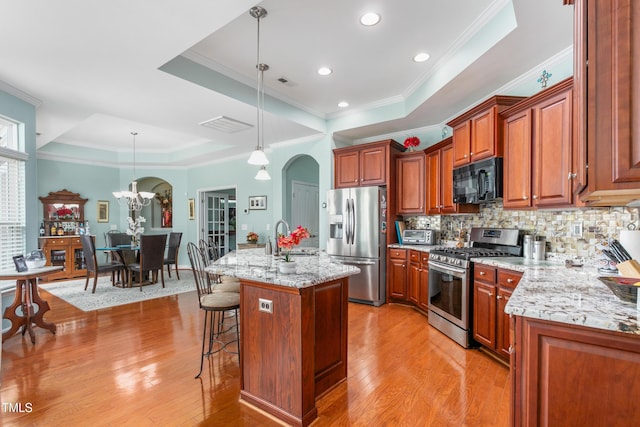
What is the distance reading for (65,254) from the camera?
668 centimetres

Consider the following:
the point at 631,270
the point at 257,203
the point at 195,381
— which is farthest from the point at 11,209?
the point at 631,270

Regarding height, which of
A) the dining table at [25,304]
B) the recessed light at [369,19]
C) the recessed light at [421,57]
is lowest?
the dining table at [25,304]

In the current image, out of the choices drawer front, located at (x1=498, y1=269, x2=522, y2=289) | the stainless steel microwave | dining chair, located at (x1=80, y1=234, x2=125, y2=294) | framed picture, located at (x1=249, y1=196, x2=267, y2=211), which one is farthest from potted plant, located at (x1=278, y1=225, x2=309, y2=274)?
dining chair, located at (x1=80, y1=234, x2=125, y2=294)

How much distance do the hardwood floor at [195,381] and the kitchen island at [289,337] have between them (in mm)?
131

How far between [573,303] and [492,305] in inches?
58.5

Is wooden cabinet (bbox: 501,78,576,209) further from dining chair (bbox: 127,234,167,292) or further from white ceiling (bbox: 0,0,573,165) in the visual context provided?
dining chair (bbox: 127,234,167,292)

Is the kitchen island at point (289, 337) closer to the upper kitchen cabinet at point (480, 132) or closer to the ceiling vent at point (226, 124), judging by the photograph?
the upper kitchen cabinet at point (480, 132)

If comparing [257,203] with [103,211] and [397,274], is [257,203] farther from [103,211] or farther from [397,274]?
[103,211]

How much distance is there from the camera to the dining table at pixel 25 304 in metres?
3.21

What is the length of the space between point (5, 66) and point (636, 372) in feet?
16.0

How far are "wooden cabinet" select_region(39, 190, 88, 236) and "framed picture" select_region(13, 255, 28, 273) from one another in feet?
14.2

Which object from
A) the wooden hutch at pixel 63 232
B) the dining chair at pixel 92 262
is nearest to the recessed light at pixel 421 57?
the dining chair at pixel 92 262

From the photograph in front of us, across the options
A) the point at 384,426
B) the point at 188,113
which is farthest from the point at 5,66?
the point at 384,426

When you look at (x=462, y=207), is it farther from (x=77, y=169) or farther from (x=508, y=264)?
(x=77, y=169)
